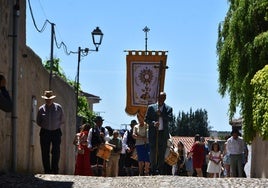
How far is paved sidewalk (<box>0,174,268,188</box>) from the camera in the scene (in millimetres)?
12070

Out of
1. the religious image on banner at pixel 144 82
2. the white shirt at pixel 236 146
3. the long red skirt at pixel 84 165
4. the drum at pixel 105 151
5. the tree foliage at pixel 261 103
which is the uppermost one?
the religious image on banner at pixel 144 82

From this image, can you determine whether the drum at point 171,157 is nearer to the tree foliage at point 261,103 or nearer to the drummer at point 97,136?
the drummer at point 97,136

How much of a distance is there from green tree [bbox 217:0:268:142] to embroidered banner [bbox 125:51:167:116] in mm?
2977

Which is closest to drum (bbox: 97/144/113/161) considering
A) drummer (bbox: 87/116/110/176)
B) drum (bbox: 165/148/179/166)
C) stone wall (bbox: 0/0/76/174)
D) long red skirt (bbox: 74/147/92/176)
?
drummer (bbox: 87/116/110/176)

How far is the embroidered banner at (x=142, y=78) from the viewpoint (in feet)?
86.5

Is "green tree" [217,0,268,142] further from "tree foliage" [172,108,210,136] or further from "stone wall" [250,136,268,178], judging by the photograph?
"tree foliage" [172,108,210,136]

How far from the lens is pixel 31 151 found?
55.2ft

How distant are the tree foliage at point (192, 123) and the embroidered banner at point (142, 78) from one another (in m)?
50.5

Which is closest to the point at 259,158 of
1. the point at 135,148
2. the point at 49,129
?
the point at 135,148

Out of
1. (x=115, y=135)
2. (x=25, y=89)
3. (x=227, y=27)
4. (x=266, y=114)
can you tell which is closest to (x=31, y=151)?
(x=25, y=89)

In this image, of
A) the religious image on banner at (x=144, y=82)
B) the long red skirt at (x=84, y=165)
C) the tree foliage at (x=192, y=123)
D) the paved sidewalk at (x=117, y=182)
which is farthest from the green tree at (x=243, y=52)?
the tree foliage at (x=192, y=123)

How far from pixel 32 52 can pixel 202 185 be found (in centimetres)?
602

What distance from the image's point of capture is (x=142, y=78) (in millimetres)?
26609

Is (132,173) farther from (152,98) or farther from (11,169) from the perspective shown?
(11,169)
